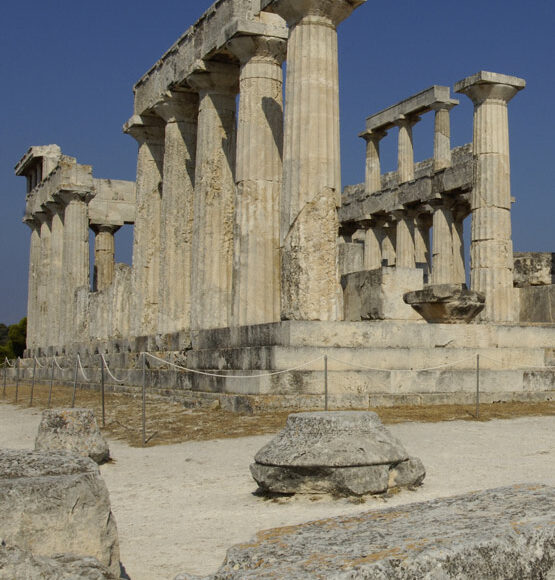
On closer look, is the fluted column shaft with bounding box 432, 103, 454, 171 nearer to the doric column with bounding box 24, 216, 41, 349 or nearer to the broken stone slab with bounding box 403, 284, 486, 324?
the broken stone slab with bounding box 403, 284, 486, 324

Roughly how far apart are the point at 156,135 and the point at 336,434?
1664 centimetres

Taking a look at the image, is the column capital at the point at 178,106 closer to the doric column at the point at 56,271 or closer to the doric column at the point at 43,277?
the doric column at the point at 56,271

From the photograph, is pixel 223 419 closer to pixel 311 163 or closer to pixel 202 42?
pixel 311 163

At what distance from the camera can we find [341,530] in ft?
10.4

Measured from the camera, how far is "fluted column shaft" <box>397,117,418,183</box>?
2838cm

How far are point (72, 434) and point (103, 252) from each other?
25770 mm

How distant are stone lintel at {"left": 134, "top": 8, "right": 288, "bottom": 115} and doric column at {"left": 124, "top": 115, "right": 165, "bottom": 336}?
2.09 feet

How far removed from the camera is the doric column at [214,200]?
17.4 meters

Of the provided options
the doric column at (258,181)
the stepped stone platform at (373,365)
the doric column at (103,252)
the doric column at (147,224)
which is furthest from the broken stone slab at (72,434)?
the doric column at (103,252)

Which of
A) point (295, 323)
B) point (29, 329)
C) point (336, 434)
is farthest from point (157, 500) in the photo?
point (29, 329)

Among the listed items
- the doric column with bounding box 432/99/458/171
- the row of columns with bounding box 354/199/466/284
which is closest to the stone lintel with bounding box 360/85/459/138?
the doric column with bounding box 432/99/458/171

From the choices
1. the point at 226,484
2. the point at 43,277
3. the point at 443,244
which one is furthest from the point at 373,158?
the point at 226,484

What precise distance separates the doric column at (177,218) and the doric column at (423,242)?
1161cm

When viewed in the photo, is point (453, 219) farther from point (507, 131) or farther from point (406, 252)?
point (507, 131)
